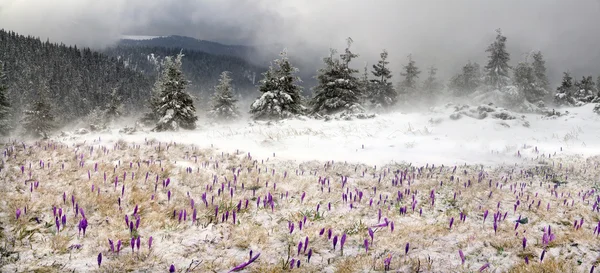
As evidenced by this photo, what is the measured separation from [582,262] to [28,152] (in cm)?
956

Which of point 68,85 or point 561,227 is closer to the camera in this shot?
point 561,227

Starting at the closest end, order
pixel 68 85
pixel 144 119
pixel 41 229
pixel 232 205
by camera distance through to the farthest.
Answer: pixel 41 229 < pixel 232 205 < pixel 144 119 < pixel 68 85

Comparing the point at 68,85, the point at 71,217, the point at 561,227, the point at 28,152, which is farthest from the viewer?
the point at 68,85

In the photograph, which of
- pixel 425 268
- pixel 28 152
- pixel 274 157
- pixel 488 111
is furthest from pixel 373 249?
pixel 488 111

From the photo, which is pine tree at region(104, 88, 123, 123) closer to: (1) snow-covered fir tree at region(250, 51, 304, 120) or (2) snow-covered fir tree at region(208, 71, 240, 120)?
(2) snow-covered fir tree at region(208, 71, 240, 120)

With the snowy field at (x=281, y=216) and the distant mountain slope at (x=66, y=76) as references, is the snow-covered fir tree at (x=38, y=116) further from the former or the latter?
the distant mountain slope at (x=66, y=76)

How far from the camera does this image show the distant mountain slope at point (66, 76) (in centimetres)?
12075

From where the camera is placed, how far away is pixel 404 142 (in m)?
13.2

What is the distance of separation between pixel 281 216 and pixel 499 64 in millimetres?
54758

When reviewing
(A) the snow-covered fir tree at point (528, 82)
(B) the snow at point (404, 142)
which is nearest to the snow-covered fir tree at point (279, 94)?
(B) the snow at point (404, 142)

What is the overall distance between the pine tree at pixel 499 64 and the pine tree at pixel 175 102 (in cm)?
4557

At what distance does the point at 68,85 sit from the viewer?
5502 inches

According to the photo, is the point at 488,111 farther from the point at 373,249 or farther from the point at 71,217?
the point at 71,217

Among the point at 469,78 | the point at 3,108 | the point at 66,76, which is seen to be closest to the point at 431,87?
the point at 469,78
